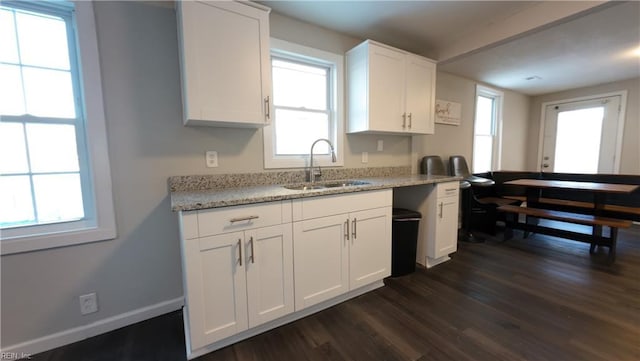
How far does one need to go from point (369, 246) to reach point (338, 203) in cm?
49

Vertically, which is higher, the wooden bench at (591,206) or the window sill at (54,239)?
the window sill at (54,239)

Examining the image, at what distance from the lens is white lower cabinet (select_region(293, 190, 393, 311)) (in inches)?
65.9

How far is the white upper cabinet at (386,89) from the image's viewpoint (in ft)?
7.64

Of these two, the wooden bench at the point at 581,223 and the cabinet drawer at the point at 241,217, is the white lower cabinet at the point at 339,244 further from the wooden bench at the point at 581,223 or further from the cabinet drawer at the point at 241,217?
the wooden bench at the point at 581,223

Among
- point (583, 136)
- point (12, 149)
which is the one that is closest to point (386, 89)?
point (12, 149)

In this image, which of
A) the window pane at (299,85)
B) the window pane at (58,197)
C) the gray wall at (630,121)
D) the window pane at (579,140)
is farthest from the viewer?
the window pane at (579,140)

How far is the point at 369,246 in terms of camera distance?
1996 millimetres

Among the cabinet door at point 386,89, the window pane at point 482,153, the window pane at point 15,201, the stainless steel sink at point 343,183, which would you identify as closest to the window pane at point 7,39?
the window pane at point 15,201

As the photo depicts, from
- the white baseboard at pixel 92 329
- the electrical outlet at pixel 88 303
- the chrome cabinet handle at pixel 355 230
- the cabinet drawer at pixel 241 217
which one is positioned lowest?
the white baseboard at pixel 92 329

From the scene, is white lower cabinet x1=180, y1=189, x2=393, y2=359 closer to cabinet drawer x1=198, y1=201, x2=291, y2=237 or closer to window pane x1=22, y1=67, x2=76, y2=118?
cabinet drawer x1=198, y1=201, x2=291, y2=237

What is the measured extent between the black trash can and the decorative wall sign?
1840 mm

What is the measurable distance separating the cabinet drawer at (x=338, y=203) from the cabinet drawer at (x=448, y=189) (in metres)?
0.69

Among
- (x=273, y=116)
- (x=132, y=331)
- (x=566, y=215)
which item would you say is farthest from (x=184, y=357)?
(x=566, y=215)

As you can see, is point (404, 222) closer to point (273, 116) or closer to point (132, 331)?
point (273, 116)
